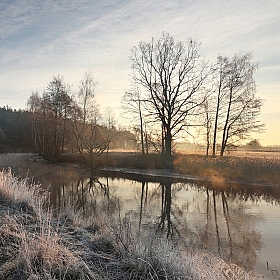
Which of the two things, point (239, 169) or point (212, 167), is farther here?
point (212, 167)

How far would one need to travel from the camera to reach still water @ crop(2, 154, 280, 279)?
6.49 meters

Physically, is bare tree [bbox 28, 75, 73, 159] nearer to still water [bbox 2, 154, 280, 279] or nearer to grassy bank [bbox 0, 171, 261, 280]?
still water [bbox 2, 154, 280, 279]

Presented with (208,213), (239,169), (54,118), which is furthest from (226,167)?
(54,118)

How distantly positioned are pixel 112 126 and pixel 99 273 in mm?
31429

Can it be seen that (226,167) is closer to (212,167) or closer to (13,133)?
(212,167)

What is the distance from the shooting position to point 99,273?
12.5ft

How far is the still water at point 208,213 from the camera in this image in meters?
6.49

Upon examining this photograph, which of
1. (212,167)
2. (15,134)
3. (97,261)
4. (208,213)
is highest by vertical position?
(15,134)

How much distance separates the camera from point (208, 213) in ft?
34.0

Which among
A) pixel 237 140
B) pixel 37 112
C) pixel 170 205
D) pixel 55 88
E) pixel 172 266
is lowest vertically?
pixel 170 205

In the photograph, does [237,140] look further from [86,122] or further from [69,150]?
[69,150]

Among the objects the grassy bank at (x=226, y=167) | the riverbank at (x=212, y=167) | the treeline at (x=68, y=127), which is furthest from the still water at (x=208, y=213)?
the treeline at (x=68, y=127)

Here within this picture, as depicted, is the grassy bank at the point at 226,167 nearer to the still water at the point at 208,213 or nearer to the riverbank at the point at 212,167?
the riverbank at the point at 212,167

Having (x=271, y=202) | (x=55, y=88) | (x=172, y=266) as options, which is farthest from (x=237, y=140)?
(x=172, y=266)
